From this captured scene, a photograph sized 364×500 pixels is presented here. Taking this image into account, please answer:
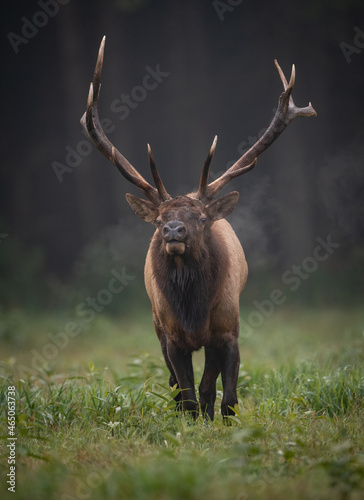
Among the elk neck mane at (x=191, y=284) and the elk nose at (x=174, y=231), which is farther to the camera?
the elk neck mane at (x=191, y=284)

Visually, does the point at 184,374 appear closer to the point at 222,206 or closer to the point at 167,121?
the point at 222,206

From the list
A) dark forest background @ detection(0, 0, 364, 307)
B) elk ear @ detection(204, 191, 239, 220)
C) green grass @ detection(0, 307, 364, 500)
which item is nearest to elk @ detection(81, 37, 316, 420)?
elk ear @ detection(204, 191, 239, 220)

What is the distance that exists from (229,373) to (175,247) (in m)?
1.10

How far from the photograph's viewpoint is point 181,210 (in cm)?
432

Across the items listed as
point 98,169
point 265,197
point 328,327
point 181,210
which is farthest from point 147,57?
point 181,210

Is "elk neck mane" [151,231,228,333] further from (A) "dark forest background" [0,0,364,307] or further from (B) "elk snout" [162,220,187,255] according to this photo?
(A) "dark forest background" [0,0,364,307]

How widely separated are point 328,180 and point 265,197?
1.33 meters

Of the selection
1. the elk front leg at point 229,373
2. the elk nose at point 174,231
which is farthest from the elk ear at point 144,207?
the elk front leg at point 229,373

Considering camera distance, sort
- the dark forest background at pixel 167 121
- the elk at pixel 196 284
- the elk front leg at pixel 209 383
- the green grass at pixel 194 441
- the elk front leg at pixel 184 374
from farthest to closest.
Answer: the dark forest background at pixel 167 121, the elk front leg at pixel 209 383, the elk front leg at pixel 184 374, the elk at pixel 196 284, the green grass at pixel 194 441

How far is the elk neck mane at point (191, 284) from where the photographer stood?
4.41 metres

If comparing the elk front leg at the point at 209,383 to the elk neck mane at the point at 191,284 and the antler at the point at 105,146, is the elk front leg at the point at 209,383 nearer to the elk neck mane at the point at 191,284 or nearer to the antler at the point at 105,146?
the elk neck mane at the point at 191,284

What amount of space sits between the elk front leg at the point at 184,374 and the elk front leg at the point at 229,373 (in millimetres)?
263

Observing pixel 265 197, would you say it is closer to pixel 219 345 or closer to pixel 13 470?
pixel 219 345

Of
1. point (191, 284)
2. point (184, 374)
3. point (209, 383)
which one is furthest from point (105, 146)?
point (209, 383)
